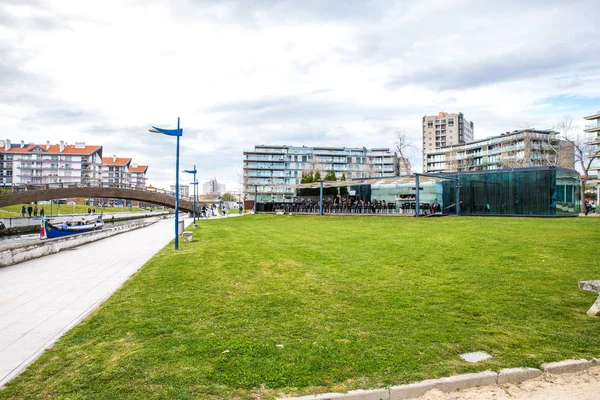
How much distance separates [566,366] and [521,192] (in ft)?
89.8

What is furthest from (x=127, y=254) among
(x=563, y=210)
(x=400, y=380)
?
(x=563, y=210)

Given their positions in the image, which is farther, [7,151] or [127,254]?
[7,151]

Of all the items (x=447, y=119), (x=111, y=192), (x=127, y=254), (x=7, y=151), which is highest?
(x=447, y=119)

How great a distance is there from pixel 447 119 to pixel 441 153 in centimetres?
2311

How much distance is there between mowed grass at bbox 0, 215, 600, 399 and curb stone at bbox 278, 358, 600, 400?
0.42 ft

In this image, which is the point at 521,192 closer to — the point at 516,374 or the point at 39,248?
the point at 516,374

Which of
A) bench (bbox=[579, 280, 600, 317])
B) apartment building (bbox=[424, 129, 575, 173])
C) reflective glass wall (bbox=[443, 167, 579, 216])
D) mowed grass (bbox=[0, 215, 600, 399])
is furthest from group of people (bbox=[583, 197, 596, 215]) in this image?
bench (bbox=[579, 280, 600, 317])

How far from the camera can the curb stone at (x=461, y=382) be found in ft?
12.3

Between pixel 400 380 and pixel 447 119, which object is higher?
pixel 447 119

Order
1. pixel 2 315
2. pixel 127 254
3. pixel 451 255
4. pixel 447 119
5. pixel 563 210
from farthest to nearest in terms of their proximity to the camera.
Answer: pixel 447 119
pixel 563 210
pixel 127 254
pixel 451 255
pixel 2 315

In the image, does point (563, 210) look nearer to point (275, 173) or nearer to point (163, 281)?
point (163, 281)

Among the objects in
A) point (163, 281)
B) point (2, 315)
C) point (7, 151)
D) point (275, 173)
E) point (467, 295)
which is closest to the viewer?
point (2, 315)

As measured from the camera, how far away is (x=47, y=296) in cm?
829

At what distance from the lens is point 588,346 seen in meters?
4.87
